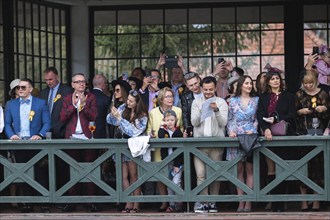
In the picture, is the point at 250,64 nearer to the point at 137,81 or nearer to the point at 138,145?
the point at 137,81

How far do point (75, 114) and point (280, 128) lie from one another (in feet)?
8.77

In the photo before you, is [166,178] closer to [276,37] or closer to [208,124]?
Result: [208,124]

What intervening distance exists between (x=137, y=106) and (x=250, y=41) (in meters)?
5.15

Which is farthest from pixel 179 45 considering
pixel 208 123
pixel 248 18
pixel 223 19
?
pixel 208 123

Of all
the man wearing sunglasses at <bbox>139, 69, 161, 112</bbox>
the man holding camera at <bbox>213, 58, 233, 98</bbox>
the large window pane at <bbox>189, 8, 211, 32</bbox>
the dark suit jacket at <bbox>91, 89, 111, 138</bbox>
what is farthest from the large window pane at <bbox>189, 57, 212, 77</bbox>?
the dark suit jacket at <bbox>91, 89, 111, 138</bbox>

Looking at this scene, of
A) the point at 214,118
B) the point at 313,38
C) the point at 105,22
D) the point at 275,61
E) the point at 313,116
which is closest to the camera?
the point at 214,118

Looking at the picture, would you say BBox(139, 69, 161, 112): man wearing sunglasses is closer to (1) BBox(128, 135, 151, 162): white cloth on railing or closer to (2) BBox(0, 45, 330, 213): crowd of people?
(2) BBox(0, 45, 330, 213): crowd of people

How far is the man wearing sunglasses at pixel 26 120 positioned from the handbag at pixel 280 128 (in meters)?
2.96

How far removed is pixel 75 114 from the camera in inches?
481

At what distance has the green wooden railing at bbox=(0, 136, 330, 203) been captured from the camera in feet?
37.7

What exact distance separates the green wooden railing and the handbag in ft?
0.45

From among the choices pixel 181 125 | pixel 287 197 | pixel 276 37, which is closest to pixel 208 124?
pixel 181 125

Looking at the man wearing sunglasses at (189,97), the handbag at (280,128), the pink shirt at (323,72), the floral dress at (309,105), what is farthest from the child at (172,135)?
the pink shirt at (323,72)

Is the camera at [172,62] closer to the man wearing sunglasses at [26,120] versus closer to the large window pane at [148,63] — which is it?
the man wearing sunglasses at [26,120]
